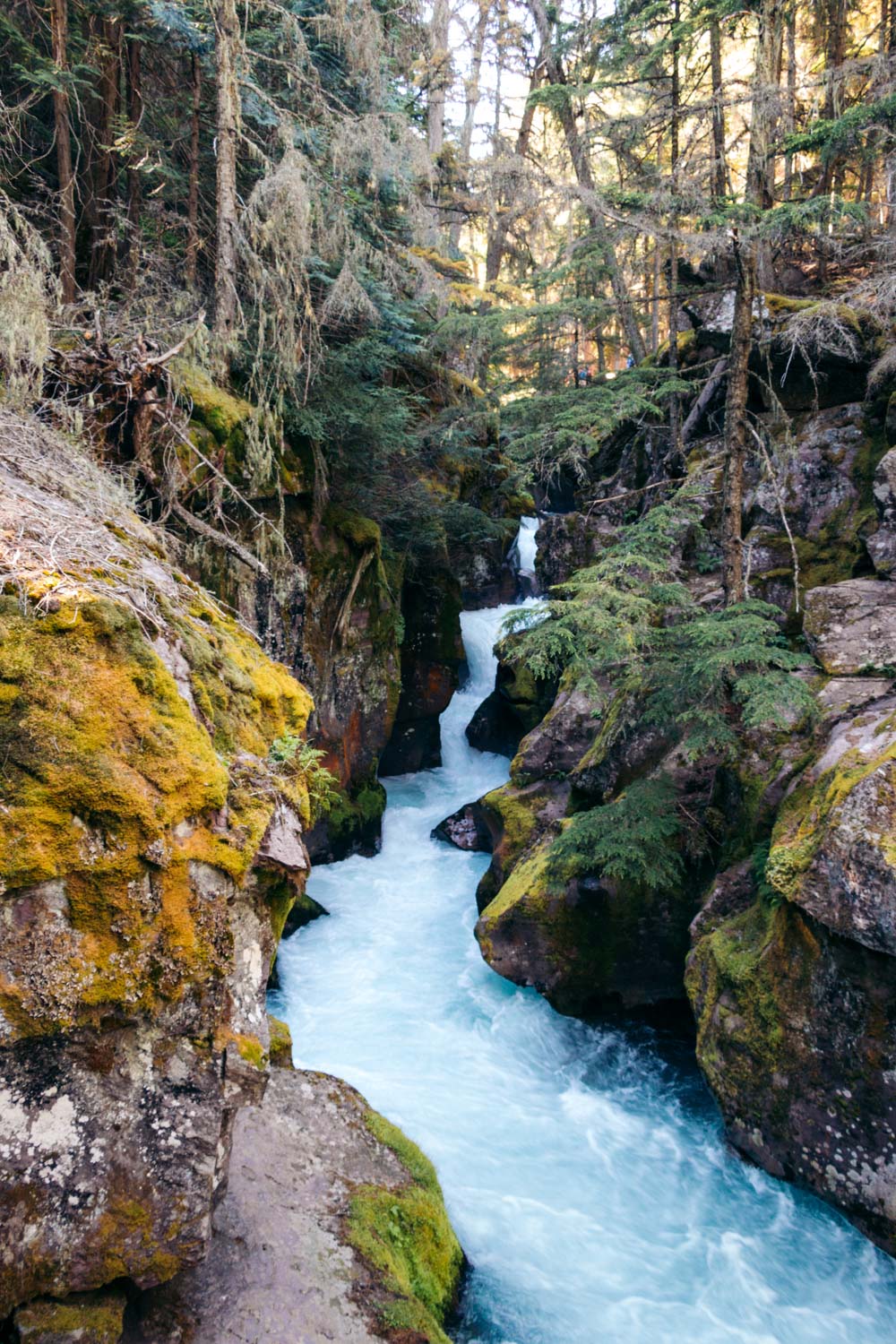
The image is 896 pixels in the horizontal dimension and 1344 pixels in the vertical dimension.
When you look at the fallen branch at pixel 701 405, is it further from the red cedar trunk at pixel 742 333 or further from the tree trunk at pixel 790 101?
the red cedar trunk at pixel 742 333

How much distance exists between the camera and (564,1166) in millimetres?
6828

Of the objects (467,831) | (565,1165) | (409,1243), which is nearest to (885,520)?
(565,1165)

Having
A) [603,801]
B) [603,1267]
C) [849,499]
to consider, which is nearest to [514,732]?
[603,801]

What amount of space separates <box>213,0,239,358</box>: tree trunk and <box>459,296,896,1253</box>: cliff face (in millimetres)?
5808

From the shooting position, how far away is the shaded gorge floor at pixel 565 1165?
17.7 ft

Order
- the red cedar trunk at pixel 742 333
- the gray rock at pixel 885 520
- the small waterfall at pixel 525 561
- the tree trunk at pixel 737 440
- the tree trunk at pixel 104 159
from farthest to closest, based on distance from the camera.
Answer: the small waterfall at pixel 525 561 → the tree trunk at pixel 104 159 → the gray rock at pixel 885 520 → the tree trunk at pixel 737 440 → the red cedar trunk at pixel 742 333

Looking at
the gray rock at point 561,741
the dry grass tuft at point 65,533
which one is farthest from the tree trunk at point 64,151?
the gray rock at point 561,741

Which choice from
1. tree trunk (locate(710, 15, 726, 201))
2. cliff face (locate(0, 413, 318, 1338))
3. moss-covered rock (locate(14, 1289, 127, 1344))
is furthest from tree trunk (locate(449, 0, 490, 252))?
moss-covered rock (locate(14, 1289, 127, 1344))

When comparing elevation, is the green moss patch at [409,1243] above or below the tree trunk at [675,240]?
below

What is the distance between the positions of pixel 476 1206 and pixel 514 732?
10.8 m

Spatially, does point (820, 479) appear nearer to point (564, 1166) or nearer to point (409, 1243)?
point (564, 1166)

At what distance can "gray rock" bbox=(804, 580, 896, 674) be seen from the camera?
24.6 ft

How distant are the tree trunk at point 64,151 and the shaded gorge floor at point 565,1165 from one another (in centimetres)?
879

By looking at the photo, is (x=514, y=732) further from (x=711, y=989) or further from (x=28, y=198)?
Result: (x=28, y=198)
